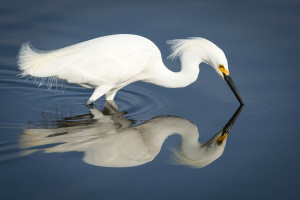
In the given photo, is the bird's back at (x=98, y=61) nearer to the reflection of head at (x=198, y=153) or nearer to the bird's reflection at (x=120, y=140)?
the bird's reflection at (x=120, y=140)

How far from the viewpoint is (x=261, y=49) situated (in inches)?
327

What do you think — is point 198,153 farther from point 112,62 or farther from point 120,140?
point 112,62

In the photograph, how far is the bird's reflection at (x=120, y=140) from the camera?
204 inches

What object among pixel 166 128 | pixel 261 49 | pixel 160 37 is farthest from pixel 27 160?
pixel 261 49

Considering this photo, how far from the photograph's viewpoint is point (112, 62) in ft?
20.7

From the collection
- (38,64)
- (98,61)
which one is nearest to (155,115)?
(98,61)

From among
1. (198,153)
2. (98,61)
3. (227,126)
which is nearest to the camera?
(198,153)

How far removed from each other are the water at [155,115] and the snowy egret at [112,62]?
A: 0.43m

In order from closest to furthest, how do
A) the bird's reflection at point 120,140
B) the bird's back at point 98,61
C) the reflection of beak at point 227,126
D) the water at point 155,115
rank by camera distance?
1. the water at point 155,115
2. the bird's reflection at point 120,140
3. the reflection of beak at point 227,126
4. the bird's back at point 98,61

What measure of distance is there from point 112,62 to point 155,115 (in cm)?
93

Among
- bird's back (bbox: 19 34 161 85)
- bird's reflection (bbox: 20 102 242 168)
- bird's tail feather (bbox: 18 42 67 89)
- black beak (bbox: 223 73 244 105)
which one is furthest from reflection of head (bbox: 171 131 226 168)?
bird's tail feather (bbox: 18 42 67 89)

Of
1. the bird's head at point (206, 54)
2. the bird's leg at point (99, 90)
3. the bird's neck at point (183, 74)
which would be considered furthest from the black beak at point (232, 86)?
the bird's leg at point (99, 90)
